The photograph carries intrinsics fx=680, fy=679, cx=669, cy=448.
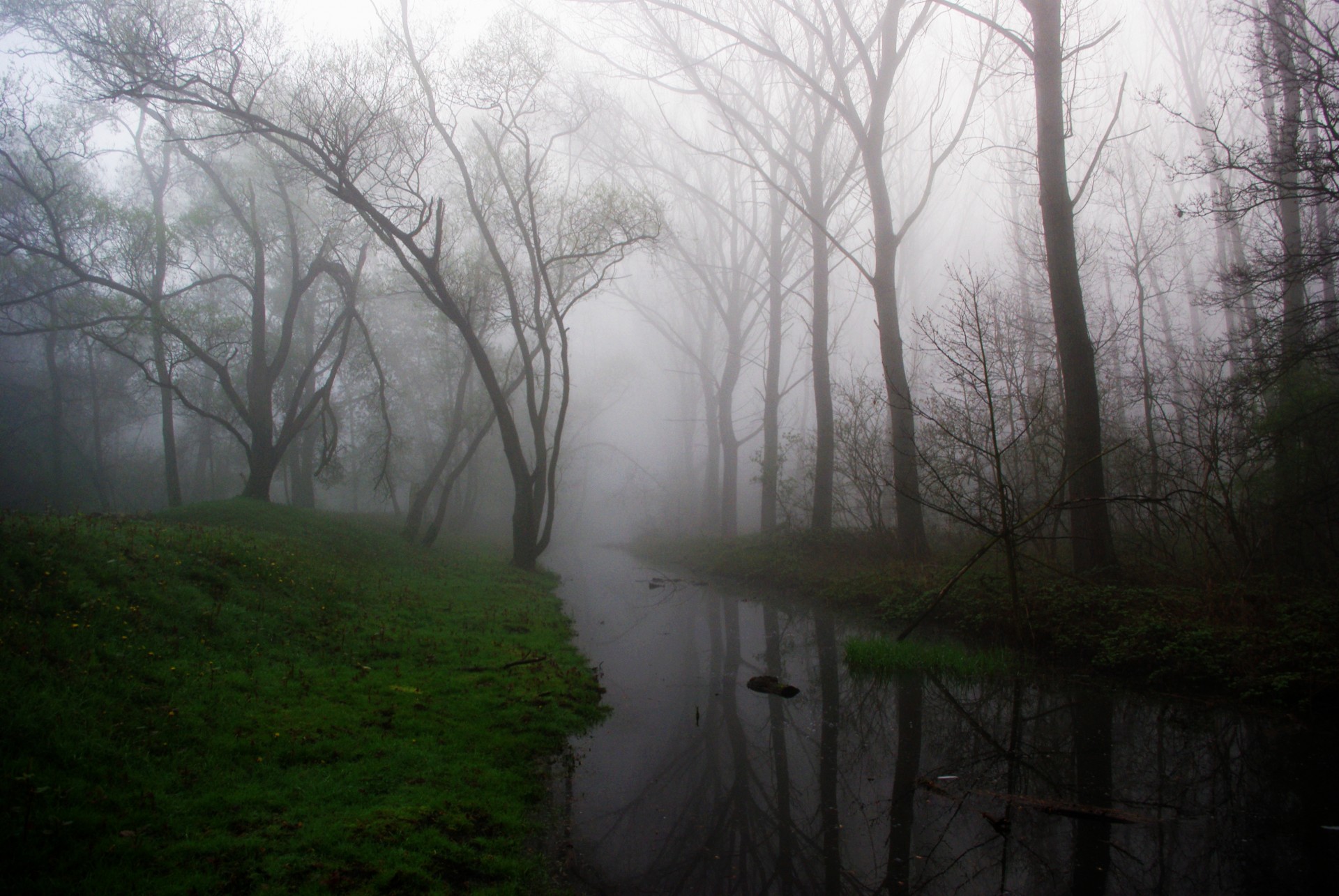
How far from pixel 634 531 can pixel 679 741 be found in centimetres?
3281

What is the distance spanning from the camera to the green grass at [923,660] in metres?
6.68

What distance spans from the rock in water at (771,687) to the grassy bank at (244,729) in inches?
65.0

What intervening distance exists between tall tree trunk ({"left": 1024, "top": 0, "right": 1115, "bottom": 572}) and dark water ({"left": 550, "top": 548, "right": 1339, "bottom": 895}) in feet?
8.72

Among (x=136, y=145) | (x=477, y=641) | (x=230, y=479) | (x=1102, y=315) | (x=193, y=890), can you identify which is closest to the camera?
(x=193, y=890)

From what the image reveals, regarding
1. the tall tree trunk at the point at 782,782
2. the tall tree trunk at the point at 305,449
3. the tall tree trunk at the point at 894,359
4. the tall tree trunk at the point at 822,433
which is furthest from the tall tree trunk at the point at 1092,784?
the tall tree trunk at the point at 305,449

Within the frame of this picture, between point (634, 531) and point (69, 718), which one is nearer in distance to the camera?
point (69, 718)

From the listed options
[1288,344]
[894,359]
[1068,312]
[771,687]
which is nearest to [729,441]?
[894,359]

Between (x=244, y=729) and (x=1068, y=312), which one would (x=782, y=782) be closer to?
(x=244, y=729)

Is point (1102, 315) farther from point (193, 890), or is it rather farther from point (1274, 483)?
point (193, 890)

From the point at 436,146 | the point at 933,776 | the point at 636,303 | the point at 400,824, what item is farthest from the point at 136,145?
the point at 933,776

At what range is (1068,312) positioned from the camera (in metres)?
8.71

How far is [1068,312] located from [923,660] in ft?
16.3

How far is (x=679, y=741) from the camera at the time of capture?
210 inches

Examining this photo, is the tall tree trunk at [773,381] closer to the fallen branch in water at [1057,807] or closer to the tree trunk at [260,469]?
the tree trunk at [260,469]
